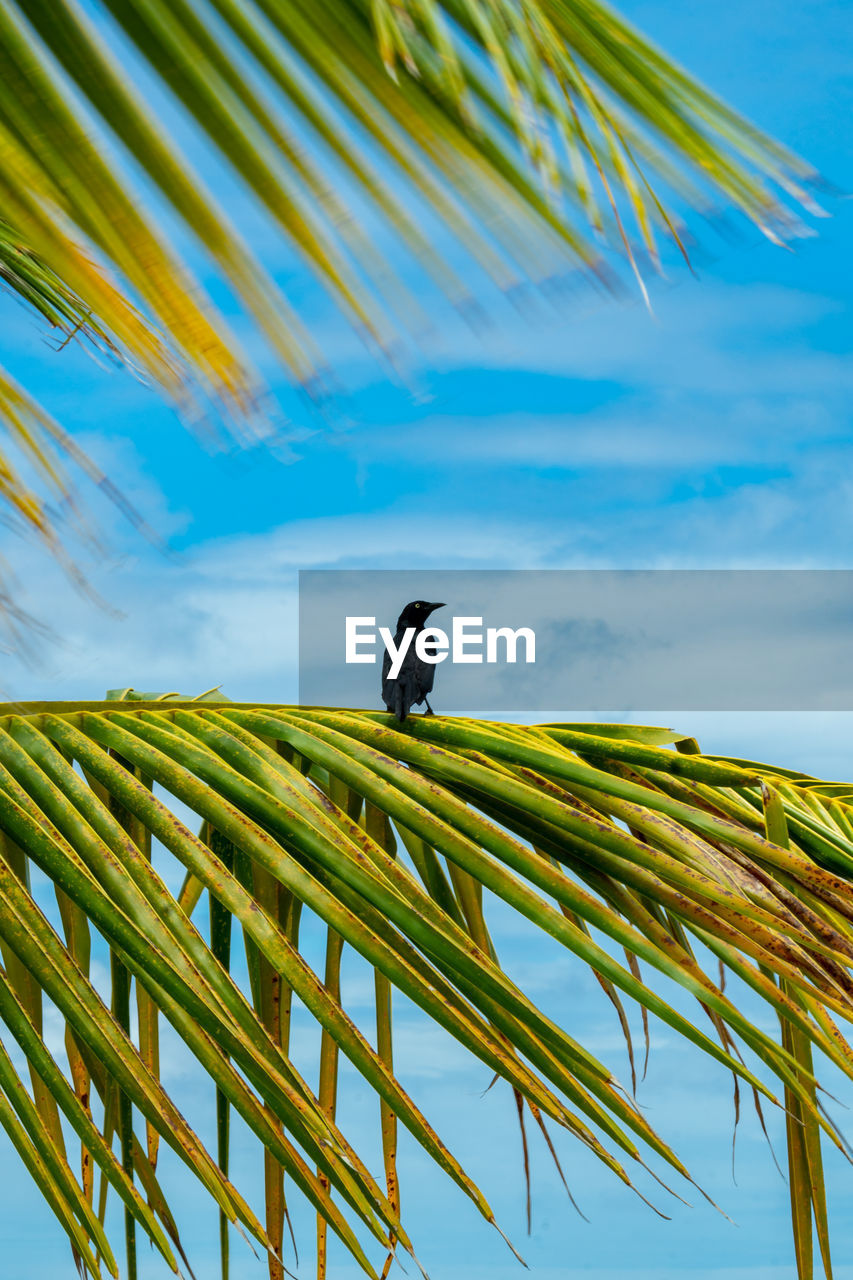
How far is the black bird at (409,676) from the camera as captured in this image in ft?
6.01

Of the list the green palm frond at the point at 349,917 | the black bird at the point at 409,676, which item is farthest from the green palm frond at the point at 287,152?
the black bird at the point at 409,676

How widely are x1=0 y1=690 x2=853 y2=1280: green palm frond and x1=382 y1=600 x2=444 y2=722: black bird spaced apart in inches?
1.5

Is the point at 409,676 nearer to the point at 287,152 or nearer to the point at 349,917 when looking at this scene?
the point at 349,917

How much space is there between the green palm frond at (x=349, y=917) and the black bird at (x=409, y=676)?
4cm

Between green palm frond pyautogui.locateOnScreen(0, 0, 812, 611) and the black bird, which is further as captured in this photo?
the black bird

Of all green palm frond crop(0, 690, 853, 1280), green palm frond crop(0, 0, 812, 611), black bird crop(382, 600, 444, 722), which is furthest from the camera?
black bird crop(382, 600, 444, 722)

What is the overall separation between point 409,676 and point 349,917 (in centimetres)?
65

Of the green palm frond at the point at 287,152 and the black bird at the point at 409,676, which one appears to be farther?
the black bird at the point at 409,676

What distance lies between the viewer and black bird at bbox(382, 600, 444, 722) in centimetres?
183

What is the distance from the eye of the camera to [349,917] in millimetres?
1290

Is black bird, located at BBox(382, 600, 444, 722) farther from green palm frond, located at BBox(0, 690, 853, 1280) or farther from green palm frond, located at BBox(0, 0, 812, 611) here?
green palm frond, located at BBox(0, 0, 812, 611)

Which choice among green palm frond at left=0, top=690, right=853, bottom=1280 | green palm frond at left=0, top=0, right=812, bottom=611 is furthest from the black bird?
green palm frond at left=0, top=0, right=812, bottom=611

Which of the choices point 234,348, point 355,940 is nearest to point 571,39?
point 234,348

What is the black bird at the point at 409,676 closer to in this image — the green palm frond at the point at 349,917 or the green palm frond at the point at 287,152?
the green palm frond at the point at 349,917
